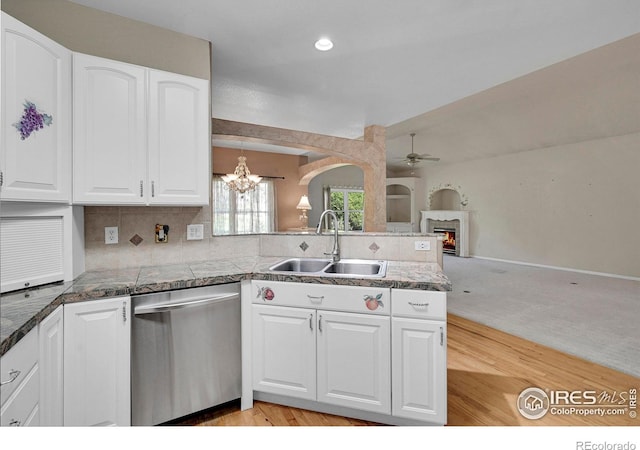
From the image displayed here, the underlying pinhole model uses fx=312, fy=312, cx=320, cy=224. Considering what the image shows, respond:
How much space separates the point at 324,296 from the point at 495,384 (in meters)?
1.51

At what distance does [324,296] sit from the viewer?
1.82 metres

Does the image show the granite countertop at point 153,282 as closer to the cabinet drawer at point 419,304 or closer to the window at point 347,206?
the cabinet drawer at point 419,304

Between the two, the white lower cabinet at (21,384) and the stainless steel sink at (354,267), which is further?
the stainless steel sink at (354,267)

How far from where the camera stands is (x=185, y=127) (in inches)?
80.8

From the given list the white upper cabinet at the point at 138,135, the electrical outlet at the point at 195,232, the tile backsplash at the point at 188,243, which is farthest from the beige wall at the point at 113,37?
the electrical outlet at the point at 195,232

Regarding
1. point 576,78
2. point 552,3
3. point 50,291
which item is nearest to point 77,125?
point 50,291

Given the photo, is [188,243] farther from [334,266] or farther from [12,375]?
Result: [12,375]

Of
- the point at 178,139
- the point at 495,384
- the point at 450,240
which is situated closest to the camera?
the point at 178,139

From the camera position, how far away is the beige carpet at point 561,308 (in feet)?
9.37

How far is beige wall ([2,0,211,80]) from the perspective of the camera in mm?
1867

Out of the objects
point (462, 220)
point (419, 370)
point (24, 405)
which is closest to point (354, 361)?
point (419, 370)

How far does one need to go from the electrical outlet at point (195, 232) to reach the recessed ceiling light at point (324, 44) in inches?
64.5

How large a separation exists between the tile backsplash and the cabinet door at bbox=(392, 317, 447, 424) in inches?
31.2

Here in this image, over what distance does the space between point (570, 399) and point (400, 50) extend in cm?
279
